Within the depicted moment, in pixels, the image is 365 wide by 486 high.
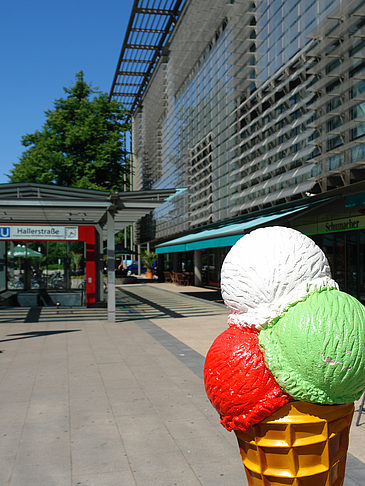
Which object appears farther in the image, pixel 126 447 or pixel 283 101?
pixel 283 101

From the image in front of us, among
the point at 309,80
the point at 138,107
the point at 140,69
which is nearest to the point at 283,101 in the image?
the point at 309,80

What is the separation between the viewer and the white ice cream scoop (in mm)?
1771

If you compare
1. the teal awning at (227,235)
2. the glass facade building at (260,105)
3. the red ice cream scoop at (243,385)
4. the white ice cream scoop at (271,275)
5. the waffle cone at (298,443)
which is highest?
the glass facade building at (260,105)

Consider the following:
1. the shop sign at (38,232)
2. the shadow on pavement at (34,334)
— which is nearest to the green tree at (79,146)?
the shop sign at (38,232)

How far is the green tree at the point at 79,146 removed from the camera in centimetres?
2553

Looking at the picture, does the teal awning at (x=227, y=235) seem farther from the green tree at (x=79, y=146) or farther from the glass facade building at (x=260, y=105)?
the green tree at (x=79, y=146)

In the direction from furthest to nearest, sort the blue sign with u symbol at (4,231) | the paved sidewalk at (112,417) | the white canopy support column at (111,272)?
1. the blue sign with u symbol at (4,231)
2. the white canopy support column at (111,272)
3. the paved sidewalk at (112,417)

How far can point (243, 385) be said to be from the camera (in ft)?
5.70

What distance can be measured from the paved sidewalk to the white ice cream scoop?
8.03 feet

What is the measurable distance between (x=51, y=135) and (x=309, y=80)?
16.8 metres

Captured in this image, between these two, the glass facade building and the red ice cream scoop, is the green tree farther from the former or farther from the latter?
the red ice cream scoop

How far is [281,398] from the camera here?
68.1 inches

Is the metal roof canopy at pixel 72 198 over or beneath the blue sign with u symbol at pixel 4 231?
over

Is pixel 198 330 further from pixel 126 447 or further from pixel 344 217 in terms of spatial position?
pixel 126 447
